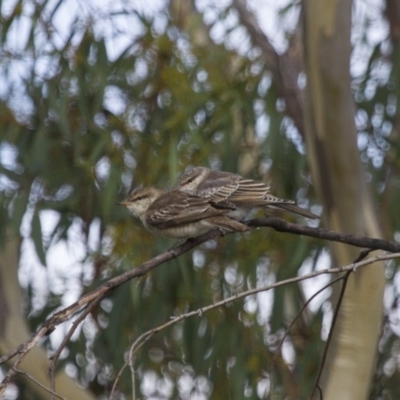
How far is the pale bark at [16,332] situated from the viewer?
15.8 ft

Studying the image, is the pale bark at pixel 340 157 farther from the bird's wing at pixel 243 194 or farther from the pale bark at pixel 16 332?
the pale bark at pixel 16 332

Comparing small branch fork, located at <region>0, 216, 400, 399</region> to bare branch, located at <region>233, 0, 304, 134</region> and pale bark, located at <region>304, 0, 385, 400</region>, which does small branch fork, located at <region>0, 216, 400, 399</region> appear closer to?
pale bark, located at <region>304, 0, 385, 400</region>

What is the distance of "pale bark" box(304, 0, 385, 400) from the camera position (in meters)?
3.62

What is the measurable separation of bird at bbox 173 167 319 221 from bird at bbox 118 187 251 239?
56mm

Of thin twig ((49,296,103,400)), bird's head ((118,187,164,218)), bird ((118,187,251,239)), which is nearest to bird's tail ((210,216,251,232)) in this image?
bird ((118,187,251,239))

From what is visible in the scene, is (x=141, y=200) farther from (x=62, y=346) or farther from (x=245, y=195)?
(x=62, y=346)

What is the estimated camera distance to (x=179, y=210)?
11.8ft

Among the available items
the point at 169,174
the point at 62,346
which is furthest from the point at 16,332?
the point at 62,346

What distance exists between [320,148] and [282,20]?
2041 mm

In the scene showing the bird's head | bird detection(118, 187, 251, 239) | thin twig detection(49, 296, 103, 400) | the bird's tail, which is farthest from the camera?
the bird's head

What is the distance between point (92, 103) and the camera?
16.6 ft

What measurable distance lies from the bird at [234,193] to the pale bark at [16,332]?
1.32m

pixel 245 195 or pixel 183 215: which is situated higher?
pixel 245 195

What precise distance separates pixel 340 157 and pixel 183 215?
67 cm
